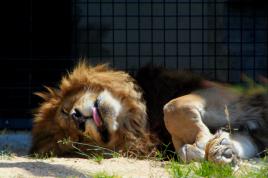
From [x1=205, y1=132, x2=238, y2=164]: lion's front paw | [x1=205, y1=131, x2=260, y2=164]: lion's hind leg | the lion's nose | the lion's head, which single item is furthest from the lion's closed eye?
[x1=205, y1=132, x2=238, y2=164]: lion's front paw

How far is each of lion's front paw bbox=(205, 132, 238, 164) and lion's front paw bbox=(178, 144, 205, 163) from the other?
0.77 feet

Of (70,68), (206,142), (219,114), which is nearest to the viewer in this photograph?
(206,142)

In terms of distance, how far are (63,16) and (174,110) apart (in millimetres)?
2839

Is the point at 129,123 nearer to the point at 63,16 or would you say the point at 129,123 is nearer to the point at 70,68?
the point at 70,68

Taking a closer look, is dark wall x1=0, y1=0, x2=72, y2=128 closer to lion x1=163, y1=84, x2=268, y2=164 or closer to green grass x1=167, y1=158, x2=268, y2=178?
lion x1=163, y1=84, x2=268, y2=164

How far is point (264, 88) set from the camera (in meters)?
5.55

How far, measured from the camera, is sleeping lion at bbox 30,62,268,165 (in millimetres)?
5375

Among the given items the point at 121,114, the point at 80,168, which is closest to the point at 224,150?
the point at 80,168

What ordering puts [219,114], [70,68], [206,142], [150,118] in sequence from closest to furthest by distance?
1. [206,142]
2. [219,114]
3. [150,118]
4. [70,68]

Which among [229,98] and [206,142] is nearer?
[206,142]

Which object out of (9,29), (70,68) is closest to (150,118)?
(70,68)

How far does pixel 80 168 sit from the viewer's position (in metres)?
4.78

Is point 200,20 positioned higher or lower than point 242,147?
higher

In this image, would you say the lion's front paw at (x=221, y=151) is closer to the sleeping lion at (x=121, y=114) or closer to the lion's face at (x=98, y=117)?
the sleeping lion at (x=121, y=114)
